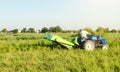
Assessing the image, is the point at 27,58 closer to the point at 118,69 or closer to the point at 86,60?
the point at 86,60

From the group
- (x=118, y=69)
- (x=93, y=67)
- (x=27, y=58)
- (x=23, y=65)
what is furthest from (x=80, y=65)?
(x=27, y=58)

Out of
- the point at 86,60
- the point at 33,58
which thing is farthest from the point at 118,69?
the point at 33,58

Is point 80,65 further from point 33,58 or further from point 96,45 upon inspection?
point 96,45

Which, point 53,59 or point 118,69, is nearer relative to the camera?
point 118,69

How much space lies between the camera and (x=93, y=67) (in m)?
9.16

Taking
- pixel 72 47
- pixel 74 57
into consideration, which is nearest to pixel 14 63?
pixel 74 57

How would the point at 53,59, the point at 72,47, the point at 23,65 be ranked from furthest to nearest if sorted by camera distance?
1. the point at 72,47
2. the point at 53,59
3. the point at 23,65

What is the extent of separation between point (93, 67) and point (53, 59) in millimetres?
2331

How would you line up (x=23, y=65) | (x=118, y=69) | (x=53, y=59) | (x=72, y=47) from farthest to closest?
(x=72, y=47), (x=53, y=59), (x=23, y=65), (x=118, y=69)

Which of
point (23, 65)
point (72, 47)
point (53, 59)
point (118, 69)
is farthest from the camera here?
point (72, 47)

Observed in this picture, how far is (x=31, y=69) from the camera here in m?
9.34

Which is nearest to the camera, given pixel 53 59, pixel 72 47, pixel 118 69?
pixel 118 69

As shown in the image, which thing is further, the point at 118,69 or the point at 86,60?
the point at 86,60

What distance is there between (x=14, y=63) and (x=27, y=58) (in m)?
1.08
